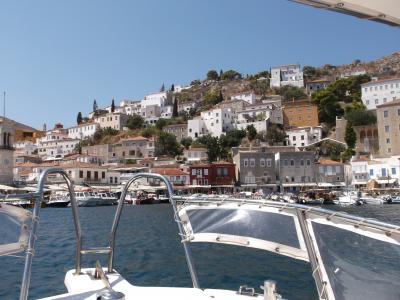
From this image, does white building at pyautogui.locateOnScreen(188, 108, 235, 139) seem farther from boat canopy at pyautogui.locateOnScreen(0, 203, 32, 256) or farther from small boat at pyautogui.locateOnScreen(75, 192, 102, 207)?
boat canopy at pyautogui.locateOnScreen(0, 203, 32, 256)

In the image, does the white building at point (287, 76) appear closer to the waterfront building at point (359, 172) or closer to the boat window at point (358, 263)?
the waterfront building at point (359, 172)

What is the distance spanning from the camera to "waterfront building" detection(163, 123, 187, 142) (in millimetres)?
91250

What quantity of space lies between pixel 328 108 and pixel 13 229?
90349 mm

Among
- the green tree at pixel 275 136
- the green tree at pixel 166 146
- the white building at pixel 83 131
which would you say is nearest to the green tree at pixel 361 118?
the green tree at pixel 275 136

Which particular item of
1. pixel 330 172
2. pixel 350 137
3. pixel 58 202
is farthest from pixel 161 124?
pixel 58 202

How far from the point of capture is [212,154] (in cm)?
7269

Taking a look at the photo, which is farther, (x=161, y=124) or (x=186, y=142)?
(x=161, y=124)

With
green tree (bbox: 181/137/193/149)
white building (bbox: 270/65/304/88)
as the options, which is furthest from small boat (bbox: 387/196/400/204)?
white building (bbox: 270/65/304/88)

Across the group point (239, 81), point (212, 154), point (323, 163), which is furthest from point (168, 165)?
point (239, 81)

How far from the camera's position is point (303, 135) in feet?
→ 259

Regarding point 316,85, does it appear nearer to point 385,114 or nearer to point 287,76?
point 287,76

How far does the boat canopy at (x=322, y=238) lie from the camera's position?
2.09 m

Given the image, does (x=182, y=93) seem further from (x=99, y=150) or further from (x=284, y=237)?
(x=284, y=237)

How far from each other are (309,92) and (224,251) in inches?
3910
